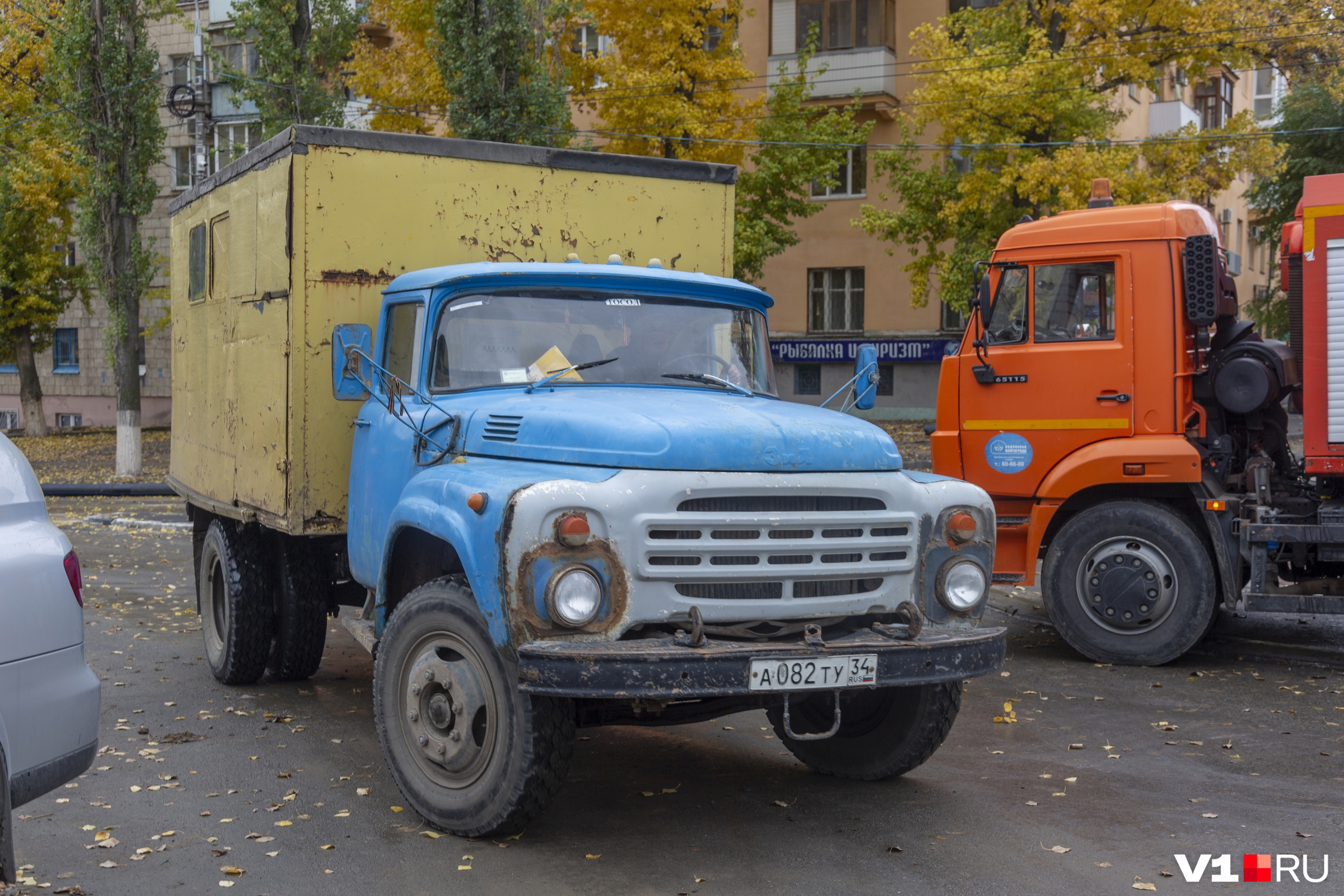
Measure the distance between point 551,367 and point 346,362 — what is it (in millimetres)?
1030

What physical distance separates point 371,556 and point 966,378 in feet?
16.0

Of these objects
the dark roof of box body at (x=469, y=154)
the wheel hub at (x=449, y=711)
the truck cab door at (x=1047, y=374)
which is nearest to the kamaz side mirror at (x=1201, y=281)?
the truck cab door at (x=1047, y=374)

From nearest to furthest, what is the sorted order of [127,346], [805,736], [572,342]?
[805,736] < [572,342] < [127,346]

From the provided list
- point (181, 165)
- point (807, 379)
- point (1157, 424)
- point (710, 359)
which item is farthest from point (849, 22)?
point (710, 359)

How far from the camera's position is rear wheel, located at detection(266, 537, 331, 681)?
26.0 feet

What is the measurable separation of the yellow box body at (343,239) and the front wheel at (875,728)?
8.50ft

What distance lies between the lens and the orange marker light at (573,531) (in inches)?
186

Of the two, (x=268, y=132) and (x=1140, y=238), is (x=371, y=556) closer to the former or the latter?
(x=1140, y=238)

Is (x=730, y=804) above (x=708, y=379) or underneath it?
underneath

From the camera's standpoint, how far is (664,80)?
2733 cm

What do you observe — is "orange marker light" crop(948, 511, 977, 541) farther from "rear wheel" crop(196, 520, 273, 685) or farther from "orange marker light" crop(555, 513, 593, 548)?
"rear wheel" crop(196, 520, 273, 685)

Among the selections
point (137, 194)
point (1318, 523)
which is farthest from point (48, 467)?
point (1318, 523)

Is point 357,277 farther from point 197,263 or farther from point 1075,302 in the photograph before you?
point 1075,302

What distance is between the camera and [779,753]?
666 cm
